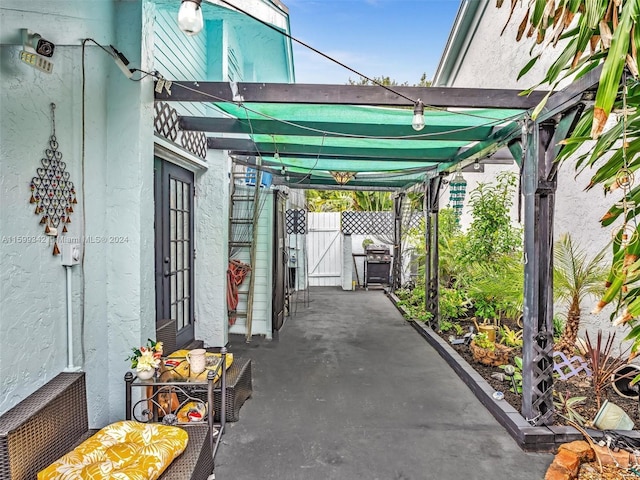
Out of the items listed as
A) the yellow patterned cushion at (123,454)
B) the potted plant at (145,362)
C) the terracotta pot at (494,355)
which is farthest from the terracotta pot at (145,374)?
the terracotta pot at (494,355)

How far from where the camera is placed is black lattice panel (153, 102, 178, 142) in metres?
3.29

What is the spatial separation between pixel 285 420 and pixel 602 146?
2.87 meters

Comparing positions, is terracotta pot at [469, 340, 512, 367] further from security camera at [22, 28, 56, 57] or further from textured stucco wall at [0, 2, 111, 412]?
security camera at [22, 28, 56, 57]

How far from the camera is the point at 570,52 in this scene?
170 centimetres

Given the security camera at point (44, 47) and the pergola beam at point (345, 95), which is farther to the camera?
the pergola beam at point (345, 95)

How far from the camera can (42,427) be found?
1820mm

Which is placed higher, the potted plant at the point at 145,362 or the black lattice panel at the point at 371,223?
the black lattice panel at the point at 371,223

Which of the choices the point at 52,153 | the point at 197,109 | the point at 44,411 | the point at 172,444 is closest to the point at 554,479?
the point at 172,444

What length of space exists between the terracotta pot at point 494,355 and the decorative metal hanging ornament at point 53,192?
420cm

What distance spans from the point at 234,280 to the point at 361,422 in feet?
9.58

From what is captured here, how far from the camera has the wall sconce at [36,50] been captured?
194 centimetres

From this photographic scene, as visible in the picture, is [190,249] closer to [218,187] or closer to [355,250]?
[218,187]

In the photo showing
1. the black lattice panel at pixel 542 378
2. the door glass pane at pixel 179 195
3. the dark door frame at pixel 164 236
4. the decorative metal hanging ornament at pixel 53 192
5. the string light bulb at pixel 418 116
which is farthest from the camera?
the door glass pane at pixel 179 195

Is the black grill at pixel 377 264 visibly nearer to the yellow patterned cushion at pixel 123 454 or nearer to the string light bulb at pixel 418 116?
the string light bulb at pixel 418 116
